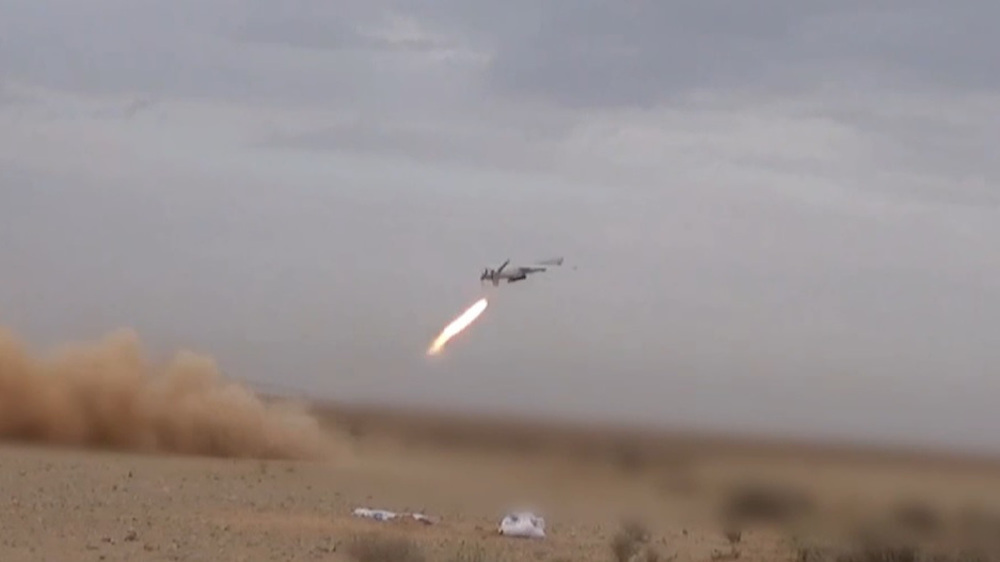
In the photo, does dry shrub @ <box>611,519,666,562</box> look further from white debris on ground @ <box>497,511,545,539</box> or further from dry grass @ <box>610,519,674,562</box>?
white debris on ground @ <box>497,511,545,539</box>

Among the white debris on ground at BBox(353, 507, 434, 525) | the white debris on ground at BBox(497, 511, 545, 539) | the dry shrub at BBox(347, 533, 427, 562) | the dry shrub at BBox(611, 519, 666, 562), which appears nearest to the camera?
the dry shrub at BBox(347, 533, 427, 562)

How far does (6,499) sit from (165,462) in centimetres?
1413

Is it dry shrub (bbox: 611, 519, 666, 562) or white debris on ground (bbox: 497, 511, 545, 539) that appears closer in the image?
dry shrub (bbox: 611, 519, 666, 562)

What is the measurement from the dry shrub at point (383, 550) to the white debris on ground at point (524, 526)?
3.49 meters

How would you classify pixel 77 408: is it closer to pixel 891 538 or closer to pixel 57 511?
pixel 57 511

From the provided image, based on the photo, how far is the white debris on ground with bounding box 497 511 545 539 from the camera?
31000mm

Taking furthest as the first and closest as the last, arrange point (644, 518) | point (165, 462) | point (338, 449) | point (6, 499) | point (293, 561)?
point (338, 449), point (165, 462), point (6, 499), point (644, 518), point (293, 561)

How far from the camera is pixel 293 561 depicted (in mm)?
26141

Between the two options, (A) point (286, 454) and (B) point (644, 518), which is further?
(A) point (286, 454)

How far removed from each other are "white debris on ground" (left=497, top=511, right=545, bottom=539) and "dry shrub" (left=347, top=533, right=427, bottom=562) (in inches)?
137

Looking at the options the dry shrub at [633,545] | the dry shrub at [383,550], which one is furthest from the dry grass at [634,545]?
the dry shrub at [383,550]

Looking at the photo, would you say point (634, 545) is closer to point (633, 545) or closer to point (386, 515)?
point (633, 545)

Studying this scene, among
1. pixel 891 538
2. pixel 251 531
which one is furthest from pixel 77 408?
pixel 891 538

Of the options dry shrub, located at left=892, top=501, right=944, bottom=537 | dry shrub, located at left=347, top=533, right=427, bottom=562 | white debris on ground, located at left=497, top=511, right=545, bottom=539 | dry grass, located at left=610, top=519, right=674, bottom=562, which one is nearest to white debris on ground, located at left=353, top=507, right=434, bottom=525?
white debris on ground, located at left=497, top=511, right=545, bottom=539
